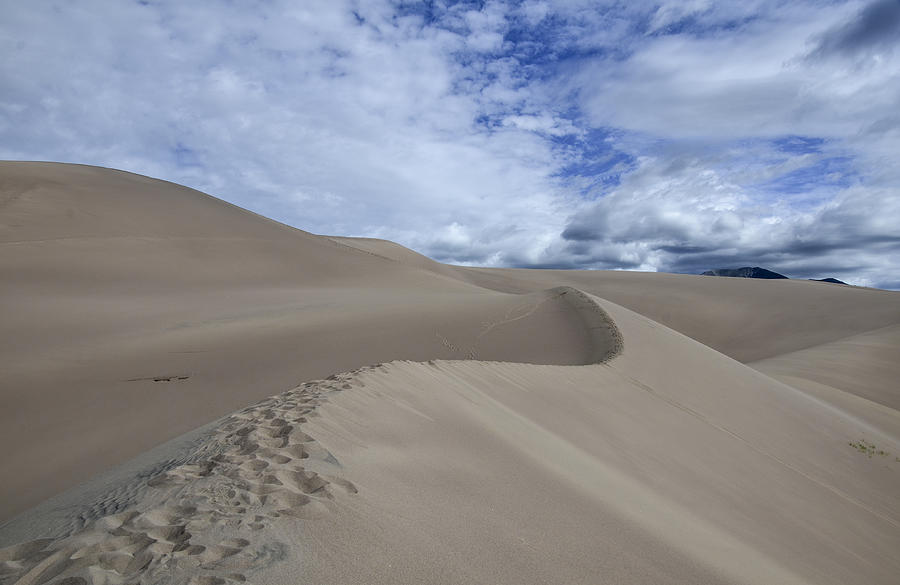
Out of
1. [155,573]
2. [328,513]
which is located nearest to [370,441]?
[328,513]

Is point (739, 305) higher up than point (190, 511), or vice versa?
point (739, 305)

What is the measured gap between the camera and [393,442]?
3.93 meters

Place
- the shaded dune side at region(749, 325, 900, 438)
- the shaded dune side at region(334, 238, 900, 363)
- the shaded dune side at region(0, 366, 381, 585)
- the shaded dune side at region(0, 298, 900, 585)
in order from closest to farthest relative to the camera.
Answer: the shaded dune side at region(0, 366, 381, 585) < the shaded dune side at region(0, 298, 900, 585) < the shaded dune side at region(749, 325, 900, 438) < the shaded dune side at region(334, 238, 900, 363)

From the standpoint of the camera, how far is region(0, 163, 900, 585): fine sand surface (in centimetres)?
253

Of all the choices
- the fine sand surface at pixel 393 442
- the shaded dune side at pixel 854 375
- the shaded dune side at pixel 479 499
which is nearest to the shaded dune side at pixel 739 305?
the shaded dune side at pixel 854 375

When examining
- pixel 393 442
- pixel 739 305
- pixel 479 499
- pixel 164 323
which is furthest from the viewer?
pixel 739 305

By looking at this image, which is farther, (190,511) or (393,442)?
(393,442)

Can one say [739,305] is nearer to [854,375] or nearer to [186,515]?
[854,375]

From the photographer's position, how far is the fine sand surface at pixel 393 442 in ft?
8.31

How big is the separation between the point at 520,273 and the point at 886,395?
37.0 m

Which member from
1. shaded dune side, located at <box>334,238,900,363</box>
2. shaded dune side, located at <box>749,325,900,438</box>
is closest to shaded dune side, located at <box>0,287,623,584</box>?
shaded dune side, located at <box>749,325,900,438</box>

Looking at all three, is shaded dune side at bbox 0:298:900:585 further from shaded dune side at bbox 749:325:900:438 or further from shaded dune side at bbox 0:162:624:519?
shaded dune side at bbox 749:325:900:438

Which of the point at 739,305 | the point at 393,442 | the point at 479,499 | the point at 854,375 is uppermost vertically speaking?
the point at 739,305

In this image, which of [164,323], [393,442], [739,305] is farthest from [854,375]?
[164,323]
